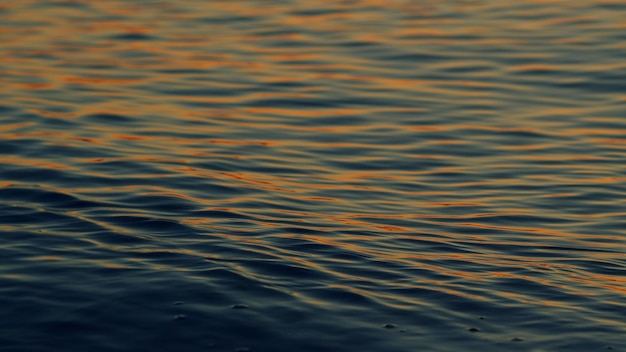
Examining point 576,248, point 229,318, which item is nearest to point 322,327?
point 229,318

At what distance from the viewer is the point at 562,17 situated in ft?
51.6

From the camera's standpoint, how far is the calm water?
297 inches

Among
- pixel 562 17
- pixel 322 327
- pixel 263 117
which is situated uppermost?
pixel 562 17

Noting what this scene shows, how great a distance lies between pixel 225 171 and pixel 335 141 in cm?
142

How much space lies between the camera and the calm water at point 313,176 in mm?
7535

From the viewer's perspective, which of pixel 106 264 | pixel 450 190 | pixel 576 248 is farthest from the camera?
pixel 450 190

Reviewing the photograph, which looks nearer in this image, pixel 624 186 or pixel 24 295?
pixel 24 295

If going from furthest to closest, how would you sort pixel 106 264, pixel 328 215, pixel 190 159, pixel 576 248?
1. pixel 190 159
2. pixel 328 215
3. pixel 576 248
4. pixel 106 264

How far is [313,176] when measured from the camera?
10641 mm

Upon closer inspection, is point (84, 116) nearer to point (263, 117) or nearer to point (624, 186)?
point (263, 117)

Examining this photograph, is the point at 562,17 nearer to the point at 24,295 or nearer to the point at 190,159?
the point at 190,159

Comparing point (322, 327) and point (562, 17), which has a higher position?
point (562, 17)

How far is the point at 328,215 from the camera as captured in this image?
31.5 ft

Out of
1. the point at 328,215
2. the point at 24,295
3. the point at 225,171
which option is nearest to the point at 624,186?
the point at 328,215
